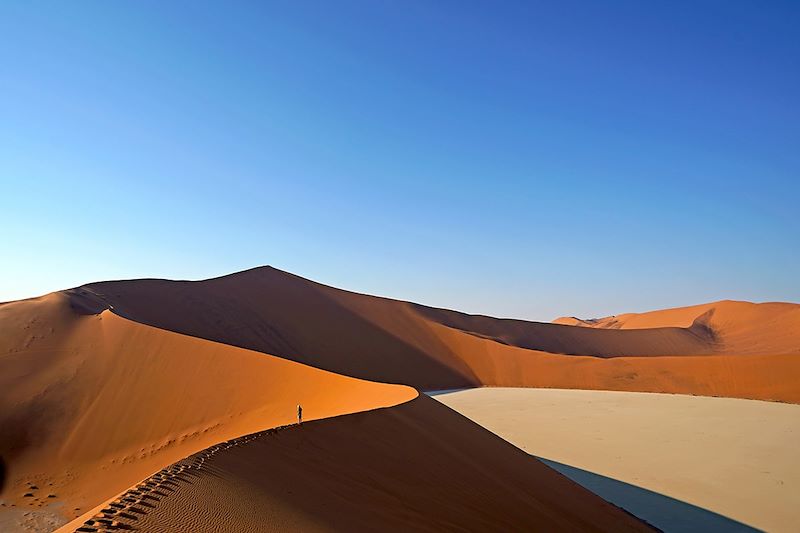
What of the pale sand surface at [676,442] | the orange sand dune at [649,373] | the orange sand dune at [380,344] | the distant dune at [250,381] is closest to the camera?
the distant dune at [250,381]

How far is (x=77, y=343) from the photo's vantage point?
63.2 feet

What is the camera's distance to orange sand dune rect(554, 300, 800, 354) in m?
62.1

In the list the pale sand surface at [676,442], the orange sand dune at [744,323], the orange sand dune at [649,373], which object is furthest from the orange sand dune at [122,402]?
the orange sand dune at [744,323]

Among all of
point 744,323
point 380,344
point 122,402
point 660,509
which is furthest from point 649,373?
point 744,323

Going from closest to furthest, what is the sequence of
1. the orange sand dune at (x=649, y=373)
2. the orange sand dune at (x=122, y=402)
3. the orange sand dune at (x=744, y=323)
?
1. the orange sand dune at (x=122, y=402)
2. the orange sand dune at (x=649, y=373)
3. the orange sand dune at (x=744, y=323)

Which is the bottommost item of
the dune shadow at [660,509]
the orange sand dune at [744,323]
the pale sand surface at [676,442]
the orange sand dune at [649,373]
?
the dune shadow at [660,509]

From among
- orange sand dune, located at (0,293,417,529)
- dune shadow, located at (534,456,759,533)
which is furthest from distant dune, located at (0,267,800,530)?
dune shadow, located at (534,456,759,533)

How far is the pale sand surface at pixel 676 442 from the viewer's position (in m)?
11.6

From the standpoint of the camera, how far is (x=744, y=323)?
7256cm

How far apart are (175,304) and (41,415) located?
19.6 m

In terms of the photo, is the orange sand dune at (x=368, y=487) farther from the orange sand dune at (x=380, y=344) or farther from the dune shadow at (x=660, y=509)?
the orange sand dune at (x=380, y=344)

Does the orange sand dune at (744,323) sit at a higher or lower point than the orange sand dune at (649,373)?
higher

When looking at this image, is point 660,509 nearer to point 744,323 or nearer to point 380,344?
point 380,344

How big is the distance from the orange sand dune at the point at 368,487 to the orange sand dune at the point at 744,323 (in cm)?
5592
